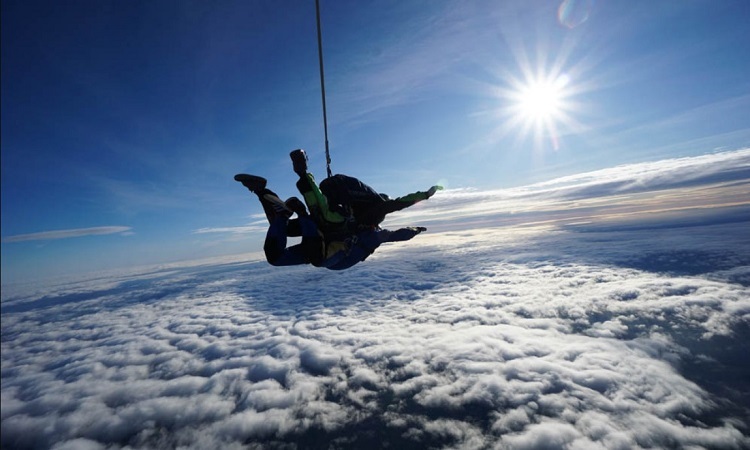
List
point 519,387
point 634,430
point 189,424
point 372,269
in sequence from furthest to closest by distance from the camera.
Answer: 1. point 372,269
2. point 189,424
3. point 519,387
4. point 634,430

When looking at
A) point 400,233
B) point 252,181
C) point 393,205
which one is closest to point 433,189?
point 393,205

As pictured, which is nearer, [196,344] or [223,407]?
[223,407]

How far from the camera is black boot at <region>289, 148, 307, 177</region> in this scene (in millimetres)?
3816

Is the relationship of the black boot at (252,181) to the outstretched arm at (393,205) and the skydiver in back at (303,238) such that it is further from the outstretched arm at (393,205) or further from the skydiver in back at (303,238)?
the outstretched arm at (393,205)

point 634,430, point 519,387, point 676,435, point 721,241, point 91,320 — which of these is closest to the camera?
point 676,435

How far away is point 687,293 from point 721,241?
89.2 m

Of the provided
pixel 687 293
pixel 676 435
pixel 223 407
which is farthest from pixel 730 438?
pixel 223 407

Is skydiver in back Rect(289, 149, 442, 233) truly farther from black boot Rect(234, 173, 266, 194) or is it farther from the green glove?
black boot Rect(234, 173, 266, 194)

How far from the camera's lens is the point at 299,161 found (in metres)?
3.84

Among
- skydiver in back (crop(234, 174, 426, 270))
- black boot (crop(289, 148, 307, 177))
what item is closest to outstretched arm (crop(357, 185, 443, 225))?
skydiver in back (crop(234, 174, 426, 270))

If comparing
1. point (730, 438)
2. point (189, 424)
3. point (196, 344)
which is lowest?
point (730, 438)

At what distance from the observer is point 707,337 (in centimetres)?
5072

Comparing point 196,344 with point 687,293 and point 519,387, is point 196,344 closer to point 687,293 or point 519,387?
point 519,387

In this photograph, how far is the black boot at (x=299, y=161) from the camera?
A: 3.82 metres
